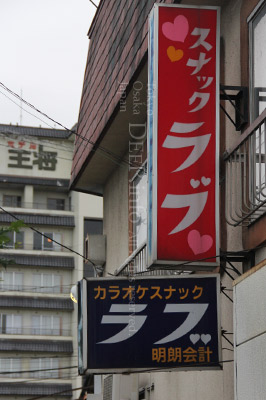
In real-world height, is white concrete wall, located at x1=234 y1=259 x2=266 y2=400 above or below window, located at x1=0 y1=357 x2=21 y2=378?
below

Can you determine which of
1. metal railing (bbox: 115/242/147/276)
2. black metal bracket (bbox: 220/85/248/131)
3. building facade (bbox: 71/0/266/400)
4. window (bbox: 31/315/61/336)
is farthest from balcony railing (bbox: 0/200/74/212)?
black metal bracket (bbox: 220/85/248/131)

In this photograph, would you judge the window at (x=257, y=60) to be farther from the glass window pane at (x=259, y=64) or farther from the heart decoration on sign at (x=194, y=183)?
the heart decoration on sign at (x=194, y=183)

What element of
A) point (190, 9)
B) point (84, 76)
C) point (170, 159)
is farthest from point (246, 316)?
point (84, 76)

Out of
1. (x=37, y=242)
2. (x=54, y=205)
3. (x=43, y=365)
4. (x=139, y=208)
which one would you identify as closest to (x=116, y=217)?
(x=139, y=208)

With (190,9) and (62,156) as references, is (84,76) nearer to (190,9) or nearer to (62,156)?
(190,9)

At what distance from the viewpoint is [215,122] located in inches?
369

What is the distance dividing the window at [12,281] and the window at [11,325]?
200 cm

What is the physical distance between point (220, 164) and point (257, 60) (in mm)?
1093

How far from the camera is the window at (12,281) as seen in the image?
216 feet

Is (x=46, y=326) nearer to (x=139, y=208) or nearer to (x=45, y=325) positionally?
(x=45, y=325)

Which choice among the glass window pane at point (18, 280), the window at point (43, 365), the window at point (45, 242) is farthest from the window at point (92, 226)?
the window at point (43, 365)

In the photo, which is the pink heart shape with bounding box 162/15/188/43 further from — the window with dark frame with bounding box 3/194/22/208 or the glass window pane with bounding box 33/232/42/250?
the window with dark frame with bounding box 3/194/22/208

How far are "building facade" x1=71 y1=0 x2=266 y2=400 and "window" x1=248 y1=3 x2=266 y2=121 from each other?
10 mm

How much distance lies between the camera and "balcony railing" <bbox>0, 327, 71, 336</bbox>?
6444 cm
